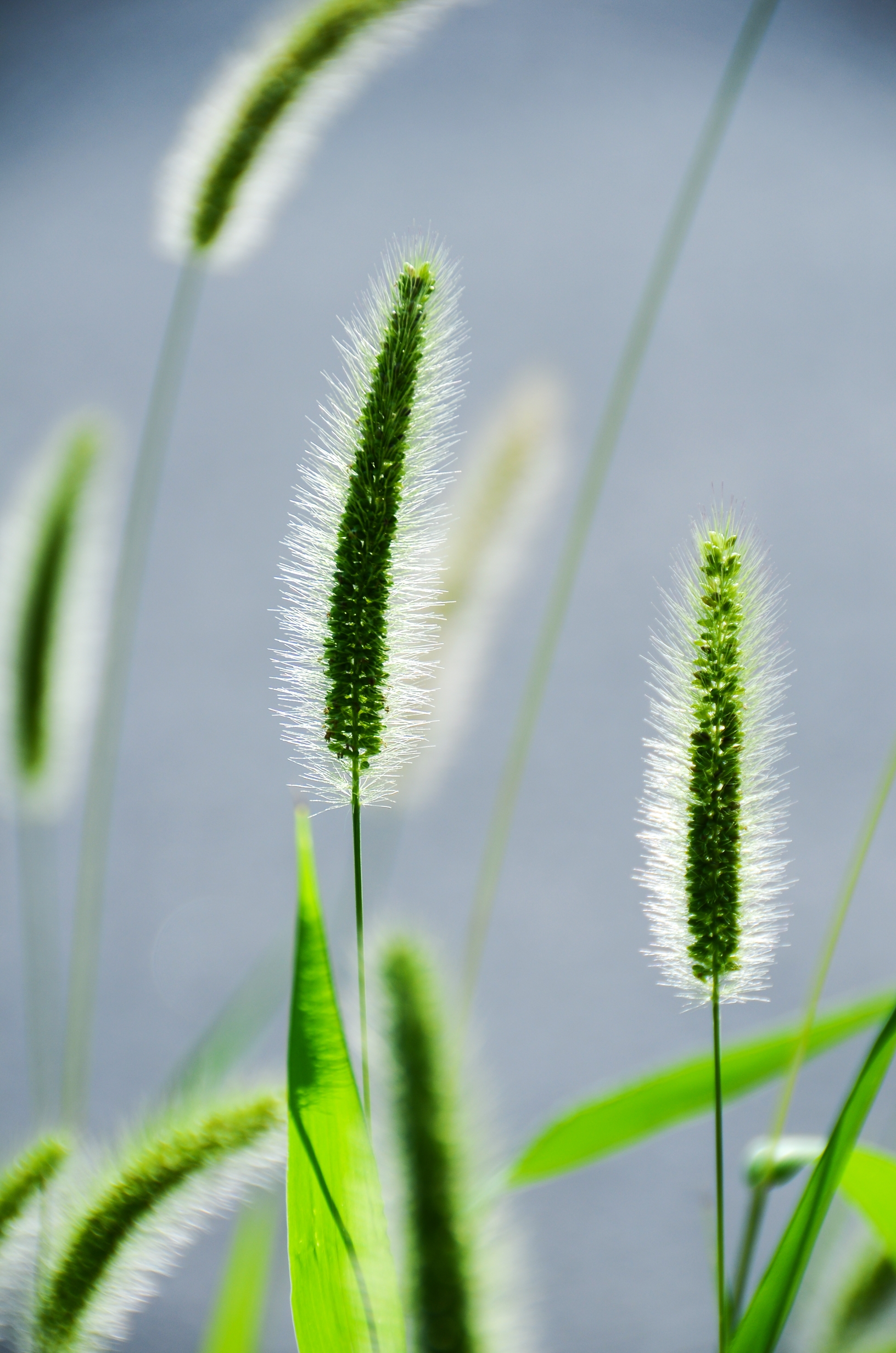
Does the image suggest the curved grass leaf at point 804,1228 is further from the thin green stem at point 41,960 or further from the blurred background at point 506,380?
→ the blurred background at point 506,380

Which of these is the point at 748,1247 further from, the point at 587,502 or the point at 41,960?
Answer: the point at 41,960

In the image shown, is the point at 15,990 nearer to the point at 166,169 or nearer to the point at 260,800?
the point at 260,800

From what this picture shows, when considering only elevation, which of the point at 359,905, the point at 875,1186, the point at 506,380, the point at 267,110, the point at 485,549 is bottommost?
the point at 875,1186

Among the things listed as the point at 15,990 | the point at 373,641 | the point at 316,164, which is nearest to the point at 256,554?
the point at 316,164

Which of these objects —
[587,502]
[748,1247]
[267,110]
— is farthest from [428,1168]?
[267,110]

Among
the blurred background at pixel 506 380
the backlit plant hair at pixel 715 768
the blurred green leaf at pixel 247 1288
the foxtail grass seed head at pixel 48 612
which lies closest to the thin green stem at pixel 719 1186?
the backlit plant hair at pixel 715 768

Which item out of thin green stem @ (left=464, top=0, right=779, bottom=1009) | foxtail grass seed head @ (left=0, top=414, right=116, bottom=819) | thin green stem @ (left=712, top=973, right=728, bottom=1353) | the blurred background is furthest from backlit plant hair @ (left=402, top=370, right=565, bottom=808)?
the blurred background
